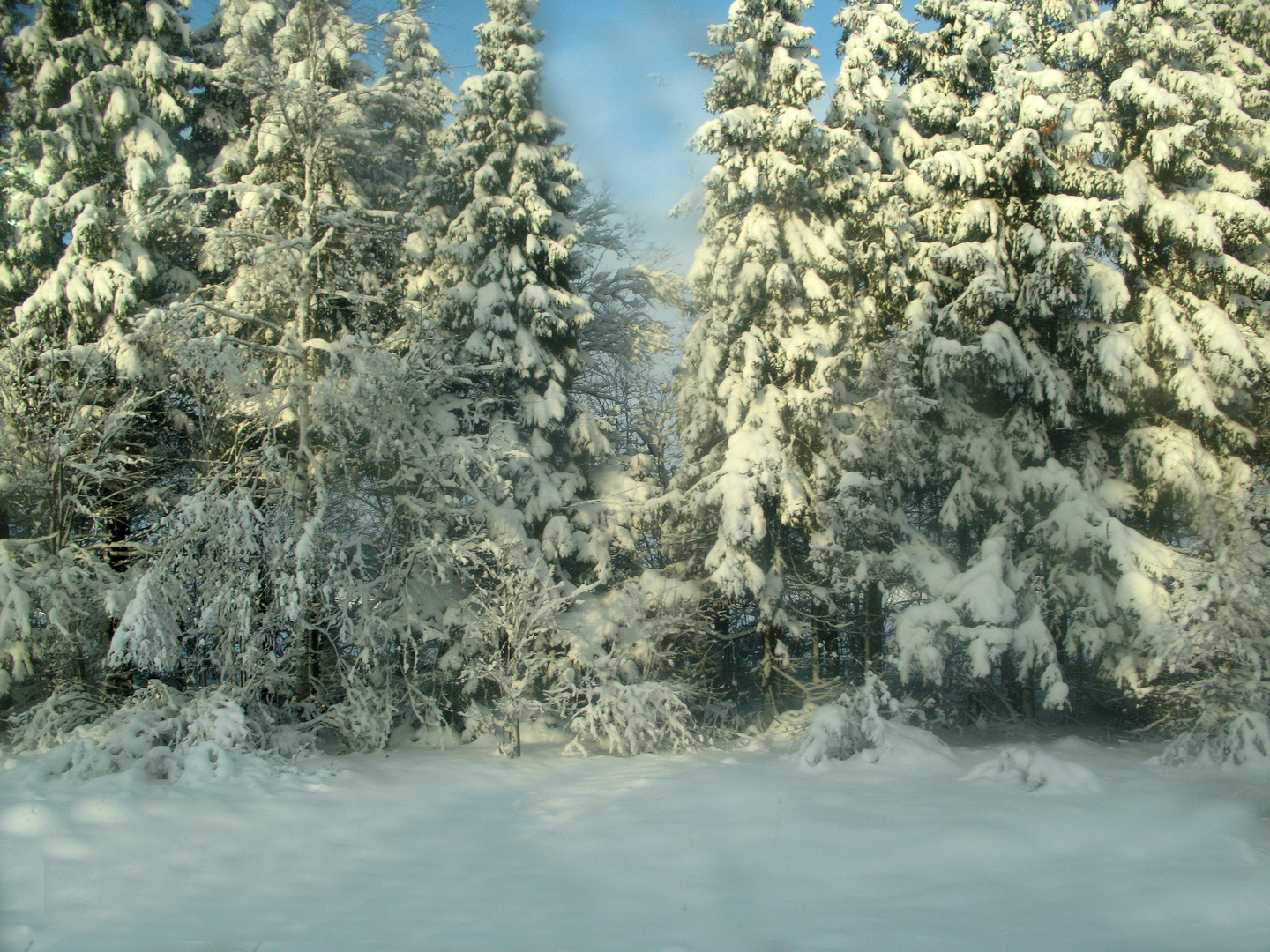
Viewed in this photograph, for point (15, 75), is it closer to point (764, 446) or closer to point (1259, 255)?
point (764, 446)

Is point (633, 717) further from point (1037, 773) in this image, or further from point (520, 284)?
point (520, 284)

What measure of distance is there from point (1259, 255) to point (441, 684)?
1607 cm

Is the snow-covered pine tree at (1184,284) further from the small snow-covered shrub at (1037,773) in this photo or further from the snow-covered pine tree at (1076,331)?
the small snow-covered shrub at (1037,773)

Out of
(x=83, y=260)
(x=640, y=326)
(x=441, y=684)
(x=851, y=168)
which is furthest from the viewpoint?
(x=640, y=326)

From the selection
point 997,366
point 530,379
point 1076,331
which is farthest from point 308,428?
point 1076,331

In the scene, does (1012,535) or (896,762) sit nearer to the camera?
(896,762)

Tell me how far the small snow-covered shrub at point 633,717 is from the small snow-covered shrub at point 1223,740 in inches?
261

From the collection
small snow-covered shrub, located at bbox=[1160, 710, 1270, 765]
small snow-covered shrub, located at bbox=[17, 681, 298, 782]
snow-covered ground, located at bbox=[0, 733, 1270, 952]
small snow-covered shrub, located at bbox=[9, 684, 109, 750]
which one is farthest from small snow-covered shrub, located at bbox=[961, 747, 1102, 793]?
small snow-covered shrub, located at bbox=[9, 684, 109, 750]

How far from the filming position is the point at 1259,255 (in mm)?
14023

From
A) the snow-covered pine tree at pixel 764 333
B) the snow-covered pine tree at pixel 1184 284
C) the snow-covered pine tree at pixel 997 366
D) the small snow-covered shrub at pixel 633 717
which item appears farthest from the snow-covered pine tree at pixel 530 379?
the snow-covered pine tree at pixel 1184 284

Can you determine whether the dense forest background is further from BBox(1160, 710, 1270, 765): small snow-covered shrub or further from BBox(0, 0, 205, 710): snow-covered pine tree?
BBox(1160, 710, 1270, 765): small snow-covered shrub

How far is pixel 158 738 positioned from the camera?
992cm

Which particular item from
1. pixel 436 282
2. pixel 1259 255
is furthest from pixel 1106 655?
pixel 436 282

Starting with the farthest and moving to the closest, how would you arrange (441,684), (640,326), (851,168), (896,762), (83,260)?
1. (640,326)
2. (851,168)
3. (441,684)
4. (83,260)
5. (896,762)
